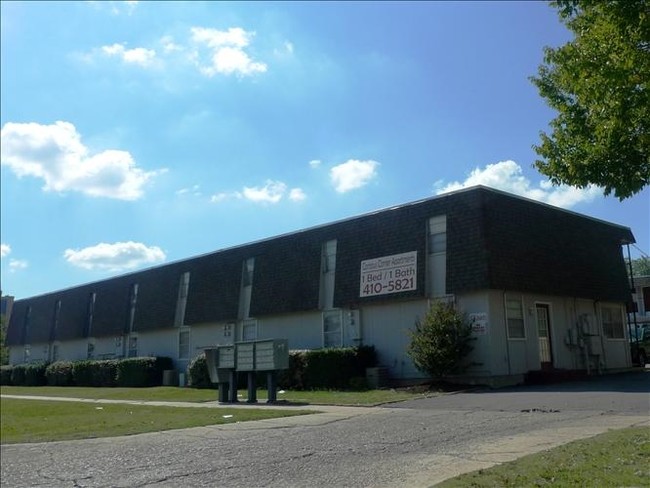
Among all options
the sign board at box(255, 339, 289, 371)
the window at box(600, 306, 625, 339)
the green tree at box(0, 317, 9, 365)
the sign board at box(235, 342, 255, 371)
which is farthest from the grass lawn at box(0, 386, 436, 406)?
the green tree at box(0, 317, 9, 365)

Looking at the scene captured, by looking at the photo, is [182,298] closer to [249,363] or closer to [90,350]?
[90,350]

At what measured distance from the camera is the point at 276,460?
9.80 m

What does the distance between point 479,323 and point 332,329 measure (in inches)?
286

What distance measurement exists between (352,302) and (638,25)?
750 inches

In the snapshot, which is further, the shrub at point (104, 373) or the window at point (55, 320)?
the window at point (55, 320)

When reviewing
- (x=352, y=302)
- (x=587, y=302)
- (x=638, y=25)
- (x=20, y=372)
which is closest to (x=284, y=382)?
(x=352, y=302)

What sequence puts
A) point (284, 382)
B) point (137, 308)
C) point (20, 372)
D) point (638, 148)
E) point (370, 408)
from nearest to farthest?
point (638, 148) → point (370, 408) → point (284, 382) → point (137, 308) → point (20, 372)

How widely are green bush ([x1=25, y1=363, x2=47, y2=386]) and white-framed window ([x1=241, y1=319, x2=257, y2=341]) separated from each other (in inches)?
743

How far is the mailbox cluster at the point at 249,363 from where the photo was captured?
19797mm

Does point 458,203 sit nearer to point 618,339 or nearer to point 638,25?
point 618,339

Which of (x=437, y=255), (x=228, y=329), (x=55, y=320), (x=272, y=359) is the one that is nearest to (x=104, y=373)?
(x=228, y=329)

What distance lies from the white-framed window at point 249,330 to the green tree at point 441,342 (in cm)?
1132

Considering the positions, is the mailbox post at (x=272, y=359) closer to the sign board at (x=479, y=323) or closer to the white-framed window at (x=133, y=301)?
the sign board at (x=479, y=323)

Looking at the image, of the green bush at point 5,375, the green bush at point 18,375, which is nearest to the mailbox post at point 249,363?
the green bush at point 18,375
